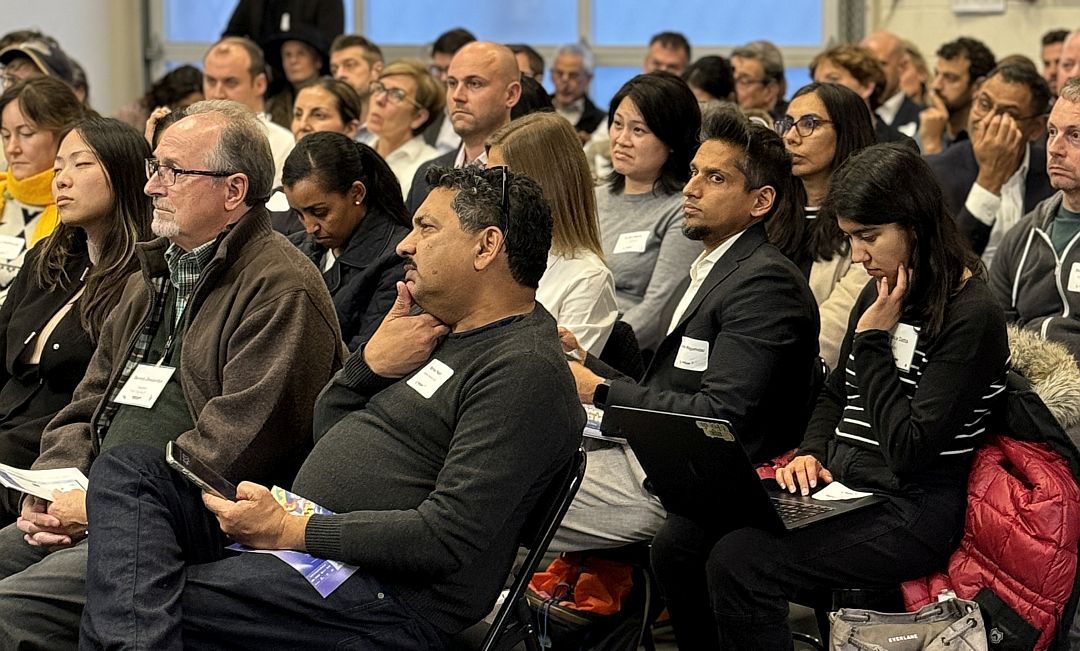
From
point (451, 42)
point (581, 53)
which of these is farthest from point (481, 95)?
point (581, 53)

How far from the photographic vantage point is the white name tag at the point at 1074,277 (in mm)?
3510

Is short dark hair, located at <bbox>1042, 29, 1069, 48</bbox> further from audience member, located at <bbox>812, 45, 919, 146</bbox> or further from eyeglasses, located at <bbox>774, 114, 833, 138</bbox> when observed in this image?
eyeglasses, located at <bbox>774, 114, 833, 138</bbox>

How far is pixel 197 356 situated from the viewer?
117 inches

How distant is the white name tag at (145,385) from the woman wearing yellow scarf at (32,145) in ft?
4.43

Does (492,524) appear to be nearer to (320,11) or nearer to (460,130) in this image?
(460,130)

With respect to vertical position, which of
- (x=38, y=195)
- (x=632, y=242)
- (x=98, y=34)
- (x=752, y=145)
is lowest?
(x=632, y=242)

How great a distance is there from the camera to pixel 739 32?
8922 mm

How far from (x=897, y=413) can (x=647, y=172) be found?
1507 millimetres

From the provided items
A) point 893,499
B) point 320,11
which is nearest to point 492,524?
point 893,499

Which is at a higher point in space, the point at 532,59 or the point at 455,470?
the point at 532,59

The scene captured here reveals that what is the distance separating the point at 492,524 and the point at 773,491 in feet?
2.90

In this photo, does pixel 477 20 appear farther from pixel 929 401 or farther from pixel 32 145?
pixel 929 401

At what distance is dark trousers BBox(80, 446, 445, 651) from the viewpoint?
2.37 m

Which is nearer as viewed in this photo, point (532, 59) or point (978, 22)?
point (532, 59)
